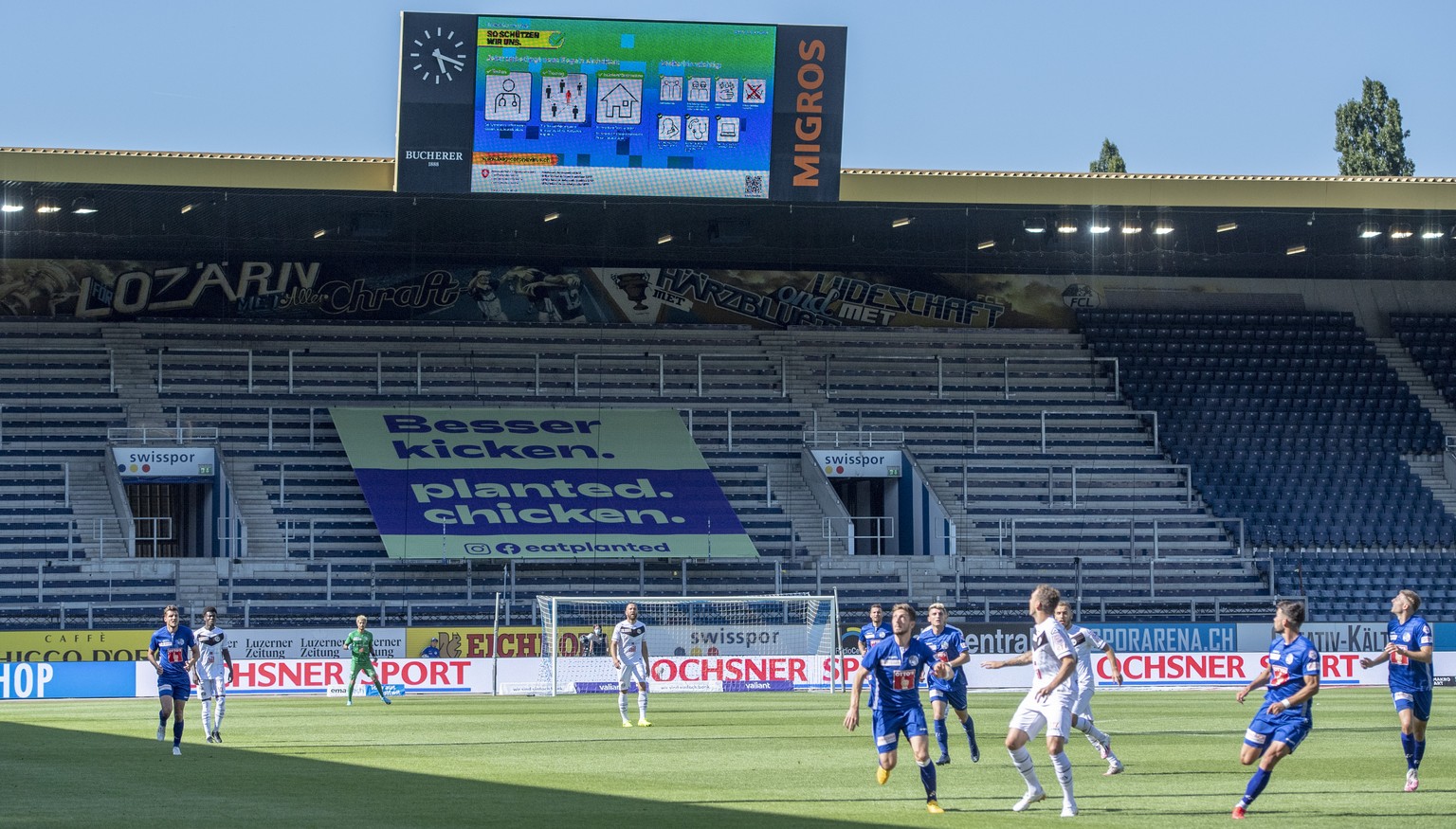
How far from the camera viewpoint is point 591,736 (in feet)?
83.5

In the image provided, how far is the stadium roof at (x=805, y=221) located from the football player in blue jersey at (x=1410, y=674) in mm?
22432

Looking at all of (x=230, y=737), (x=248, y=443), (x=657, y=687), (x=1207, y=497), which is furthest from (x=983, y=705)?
(x=248, y=443)

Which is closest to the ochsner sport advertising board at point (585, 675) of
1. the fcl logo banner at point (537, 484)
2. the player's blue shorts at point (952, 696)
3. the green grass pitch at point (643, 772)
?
the green grass pitch at point (643, 772)

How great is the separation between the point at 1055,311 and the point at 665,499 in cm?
1414

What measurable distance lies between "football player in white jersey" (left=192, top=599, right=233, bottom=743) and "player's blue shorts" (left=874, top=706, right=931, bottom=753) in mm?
11386

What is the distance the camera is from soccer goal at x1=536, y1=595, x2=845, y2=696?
125 ft

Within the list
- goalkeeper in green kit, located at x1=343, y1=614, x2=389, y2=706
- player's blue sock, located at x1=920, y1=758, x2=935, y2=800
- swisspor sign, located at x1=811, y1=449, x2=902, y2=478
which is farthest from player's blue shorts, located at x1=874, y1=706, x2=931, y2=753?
swisspor sign, located at x1=811, y1=449, x2=902, y2=478

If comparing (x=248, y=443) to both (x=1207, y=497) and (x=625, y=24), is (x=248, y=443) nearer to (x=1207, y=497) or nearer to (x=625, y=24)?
(x=625, y=24)

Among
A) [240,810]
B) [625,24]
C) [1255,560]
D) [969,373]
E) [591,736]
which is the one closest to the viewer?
[240,810]

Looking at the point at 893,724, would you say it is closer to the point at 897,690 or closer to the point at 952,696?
the point at 897,690

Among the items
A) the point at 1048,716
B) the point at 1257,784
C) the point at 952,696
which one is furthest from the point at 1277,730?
the point at 952,696

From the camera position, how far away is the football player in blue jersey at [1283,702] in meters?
15.0

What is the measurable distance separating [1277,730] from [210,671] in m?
14.7

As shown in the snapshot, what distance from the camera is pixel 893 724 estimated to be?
16.0 meters
